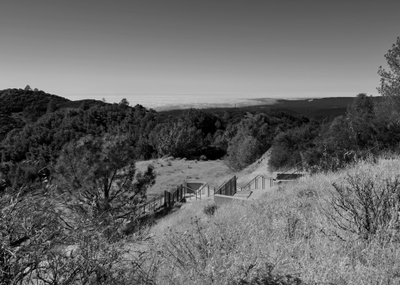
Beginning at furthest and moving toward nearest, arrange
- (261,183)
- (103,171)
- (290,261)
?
(261,183) < (103,171) < (290,261)

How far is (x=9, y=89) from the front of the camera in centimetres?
10819

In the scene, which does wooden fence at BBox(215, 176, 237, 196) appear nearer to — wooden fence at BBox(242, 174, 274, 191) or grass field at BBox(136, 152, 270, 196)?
wooden fence at BBox(242, 174, 274, 191)

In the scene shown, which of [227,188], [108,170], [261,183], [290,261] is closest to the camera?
[290,261]

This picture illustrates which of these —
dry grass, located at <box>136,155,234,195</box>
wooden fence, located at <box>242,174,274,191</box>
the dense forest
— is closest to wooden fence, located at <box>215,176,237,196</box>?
wooden fence, located at <box>242,174,274,191</box>

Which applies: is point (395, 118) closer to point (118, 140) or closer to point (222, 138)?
point (118, 140)

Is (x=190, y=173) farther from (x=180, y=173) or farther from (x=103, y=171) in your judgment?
(x=103, y=171)

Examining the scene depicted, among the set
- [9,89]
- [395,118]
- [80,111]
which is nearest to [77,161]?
[395,118]

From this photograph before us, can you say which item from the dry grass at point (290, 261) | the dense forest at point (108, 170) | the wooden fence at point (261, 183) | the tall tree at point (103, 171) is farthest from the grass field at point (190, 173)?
the dry grass at point (290, 261)

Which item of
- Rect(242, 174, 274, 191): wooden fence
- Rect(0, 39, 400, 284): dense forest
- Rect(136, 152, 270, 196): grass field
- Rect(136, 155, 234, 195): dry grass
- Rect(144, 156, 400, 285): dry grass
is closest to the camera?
Rect(0, 39, 400, 284): dense forest

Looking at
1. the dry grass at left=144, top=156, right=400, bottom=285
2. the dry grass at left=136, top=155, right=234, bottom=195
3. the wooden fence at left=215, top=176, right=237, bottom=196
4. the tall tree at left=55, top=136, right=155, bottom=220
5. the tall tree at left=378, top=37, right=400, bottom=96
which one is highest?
the tall tree at left=378, top=37, right=400, bottom=96

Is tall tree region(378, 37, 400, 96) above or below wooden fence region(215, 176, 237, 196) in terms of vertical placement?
above

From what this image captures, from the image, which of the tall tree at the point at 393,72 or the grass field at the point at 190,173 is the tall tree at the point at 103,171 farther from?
the tall tree at the point at 393,72

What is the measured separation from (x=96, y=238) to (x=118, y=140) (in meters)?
11.7

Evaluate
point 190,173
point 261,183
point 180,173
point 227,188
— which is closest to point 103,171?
point 227,188
